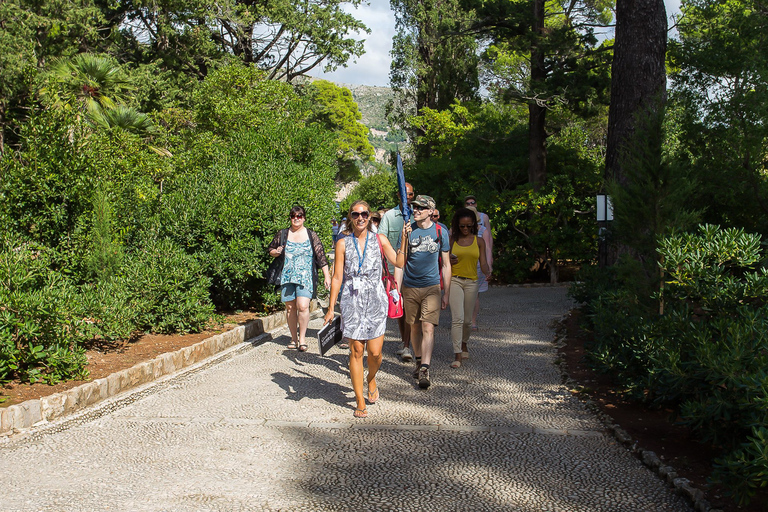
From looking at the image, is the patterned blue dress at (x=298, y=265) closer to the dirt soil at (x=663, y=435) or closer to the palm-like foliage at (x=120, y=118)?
the dirt soil at (x=663, y=435)

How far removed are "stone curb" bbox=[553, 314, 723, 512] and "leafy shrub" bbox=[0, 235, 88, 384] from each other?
486 cm

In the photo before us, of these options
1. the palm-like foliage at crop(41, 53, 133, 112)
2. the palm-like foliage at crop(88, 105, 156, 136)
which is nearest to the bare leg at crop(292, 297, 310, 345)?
the palm-like foliage at crop(88, 105, 156, 136)

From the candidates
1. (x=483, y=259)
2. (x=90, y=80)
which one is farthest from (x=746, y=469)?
(x=90, y=80)

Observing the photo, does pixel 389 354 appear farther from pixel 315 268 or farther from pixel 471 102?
pixel 471 102

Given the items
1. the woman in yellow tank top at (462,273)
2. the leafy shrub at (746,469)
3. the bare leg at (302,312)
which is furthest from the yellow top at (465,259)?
the leafy shrub at (746,469)

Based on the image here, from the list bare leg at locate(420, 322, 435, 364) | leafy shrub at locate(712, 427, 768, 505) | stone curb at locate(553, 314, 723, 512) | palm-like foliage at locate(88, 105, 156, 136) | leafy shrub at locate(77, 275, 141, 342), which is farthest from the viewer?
palm-like foliage at locate(88, 105, 156, 136)

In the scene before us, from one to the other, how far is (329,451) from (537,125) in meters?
15.3

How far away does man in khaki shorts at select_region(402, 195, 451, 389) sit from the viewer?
281 inches

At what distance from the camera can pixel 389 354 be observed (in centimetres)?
885

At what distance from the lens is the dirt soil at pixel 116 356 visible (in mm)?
6121

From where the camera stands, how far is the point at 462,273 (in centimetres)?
795

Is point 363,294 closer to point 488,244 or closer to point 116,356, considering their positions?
point 116,356

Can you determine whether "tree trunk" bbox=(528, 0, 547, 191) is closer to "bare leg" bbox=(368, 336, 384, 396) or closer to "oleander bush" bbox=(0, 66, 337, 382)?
"oleander bush" bbox=(0, 66, 337, 382)

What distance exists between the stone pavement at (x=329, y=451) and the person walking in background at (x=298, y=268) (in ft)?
4.85
